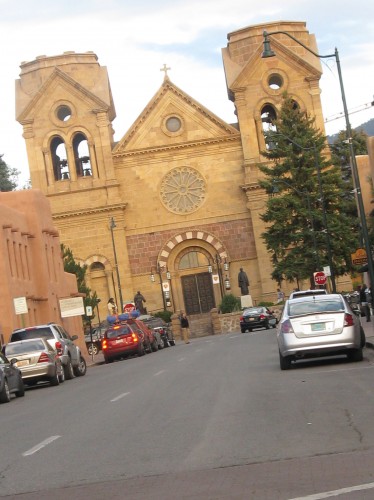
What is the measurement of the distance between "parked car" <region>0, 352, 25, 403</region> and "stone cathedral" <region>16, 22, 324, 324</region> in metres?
51.7

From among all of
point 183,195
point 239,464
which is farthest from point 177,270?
point 239,464

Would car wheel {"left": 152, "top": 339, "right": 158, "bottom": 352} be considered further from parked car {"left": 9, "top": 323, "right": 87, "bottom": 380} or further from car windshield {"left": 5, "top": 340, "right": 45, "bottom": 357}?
car windshield {"left": 5, "top": 340, "right": 45, "bottom": 357}

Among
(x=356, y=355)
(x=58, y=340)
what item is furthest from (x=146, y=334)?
(x=356, y=355)

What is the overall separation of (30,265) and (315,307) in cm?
3466

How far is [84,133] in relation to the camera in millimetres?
81000

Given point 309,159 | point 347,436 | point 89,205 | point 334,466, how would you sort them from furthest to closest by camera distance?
point 89,205
point 309,159
point 347,436
point 334,466

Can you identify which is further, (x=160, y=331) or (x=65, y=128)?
(x=65, y=128)

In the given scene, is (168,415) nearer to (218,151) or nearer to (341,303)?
(341,303)

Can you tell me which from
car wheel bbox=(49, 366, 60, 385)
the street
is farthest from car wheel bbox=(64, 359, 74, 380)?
the street

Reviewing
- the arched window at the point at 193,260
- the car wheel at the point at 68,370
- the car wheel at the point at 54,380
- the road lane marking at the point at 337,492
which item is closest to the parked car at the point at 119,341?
the car wheel at the point at 68,370

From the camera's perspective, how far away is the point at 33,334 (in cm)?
3447

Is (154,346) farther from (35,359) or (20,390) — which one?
(20,390)

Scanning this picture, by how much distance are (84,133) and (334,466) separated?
235 feet

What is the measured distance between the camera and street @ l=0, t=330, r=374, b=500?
1007cm
